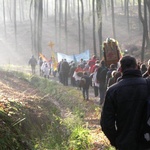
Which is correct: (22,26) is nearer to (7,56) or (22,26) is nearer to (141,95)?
(7,56)

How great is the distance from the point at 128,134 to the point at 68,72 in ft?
66.1

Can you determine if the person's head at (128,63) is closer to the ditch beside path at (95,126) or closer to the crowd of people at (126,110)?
the crowd of people at (126,110)

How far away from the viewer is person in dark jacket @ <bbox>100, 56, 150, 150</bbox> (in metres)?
4.21

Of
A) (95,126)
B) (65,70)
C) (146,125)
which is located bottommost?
(95,126)

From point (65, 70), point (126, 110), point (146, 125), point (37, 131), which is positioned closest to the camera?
point (146, 125)

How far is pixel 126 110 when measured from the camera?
14.0 ft

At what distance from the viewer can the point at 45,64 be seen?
93.9 ft

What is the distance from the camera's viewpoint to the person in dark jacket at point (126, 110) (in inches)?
166

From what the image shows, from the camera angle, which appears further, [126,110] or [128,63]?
[128,63]

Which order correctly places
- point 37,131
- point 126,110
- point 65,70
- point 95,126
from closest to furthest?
point 126,110
point 37,131
point 95,126
point 65,70

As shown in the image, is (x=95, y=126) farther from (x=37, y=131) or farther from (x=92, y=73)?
(x=92, y=73)

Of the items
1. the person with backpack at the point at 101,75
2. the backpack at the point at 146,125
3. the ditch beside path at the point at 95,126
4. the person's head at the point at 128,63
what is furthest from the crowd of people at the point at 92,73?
the backpack at the point at 146,125

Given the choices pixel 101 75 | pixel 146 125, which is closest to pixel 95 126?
pixel 101 75

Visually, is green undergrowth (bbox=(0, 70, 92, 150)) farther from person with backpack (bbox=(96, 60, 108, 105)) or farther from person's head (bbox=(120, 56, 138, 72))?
person with backpack (bbox=(96, 60, 108, 105))
